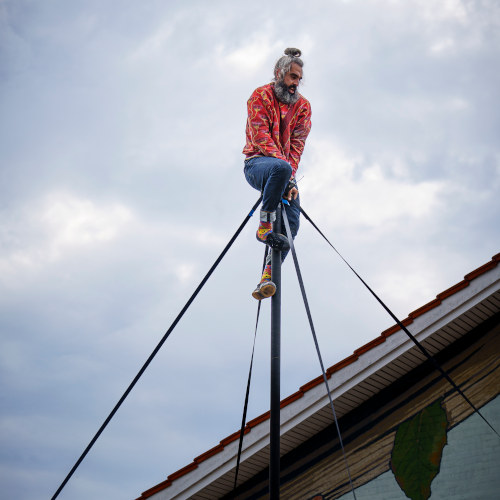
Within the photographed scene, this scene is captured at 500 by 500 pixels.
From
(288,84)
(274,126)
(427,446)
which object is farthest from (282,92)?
(427,446)

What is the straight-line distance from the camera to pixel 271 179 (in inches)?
171

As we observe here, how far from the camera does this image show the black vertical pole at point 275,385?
3610mm

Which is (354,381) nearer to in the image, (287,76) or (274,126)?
(274,126)

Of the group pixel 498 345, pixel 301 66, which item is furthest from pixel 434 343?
pixel 301 66

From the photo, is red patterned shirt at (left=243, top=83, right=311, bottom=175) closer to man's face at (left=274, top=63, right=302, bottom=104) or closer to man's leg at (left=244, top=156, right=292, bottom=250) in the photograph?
man's face at (left=274, top=63, right=302, bottom=104)

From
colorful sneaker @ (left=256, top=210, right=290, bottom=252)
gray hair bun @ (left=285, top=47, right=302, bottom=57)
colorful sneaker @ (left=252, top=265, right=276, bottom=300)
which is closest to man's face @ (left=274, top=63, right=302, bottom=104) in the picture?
gray hair bun @ (left=285, top=47, right=302, bottom=57)

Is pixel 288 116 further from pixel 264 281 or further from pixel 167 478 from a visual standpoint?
pixel 167 478

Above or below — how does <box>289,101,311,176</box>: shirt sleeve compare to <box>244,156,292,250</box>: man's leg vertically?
above

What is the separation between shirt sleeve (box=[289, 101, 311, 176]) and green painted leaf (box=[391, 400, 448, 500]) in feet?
9.87

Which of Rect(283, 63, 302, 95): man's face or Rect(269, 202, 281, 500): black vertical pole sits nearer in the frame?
Rect(269, 202, 281, 500): black vertical pole

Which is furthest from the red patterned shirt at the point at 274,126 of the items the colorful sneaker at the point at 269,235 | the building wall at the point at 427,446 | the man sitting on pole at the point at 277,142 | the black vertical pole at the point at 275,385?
the building wall at the point at 427,446

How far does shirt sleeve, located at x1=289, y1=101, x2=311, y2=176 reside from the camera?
16.5 feet

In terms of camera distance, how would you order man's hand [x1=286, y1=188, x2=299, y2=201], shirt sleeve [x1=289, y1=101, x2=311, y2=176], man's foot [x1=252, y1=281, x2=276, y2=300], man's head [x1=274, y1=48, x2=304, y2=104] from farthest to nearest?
shirt sleeve [x1=289, y1=101, x2=311, y2=176] < man's head [x1=274, y1=48, x2=304, y2=104] < man's hand [x1=286, y1=188, x2=299, y2=201] < man's foot [x1=252, y1=281, x2=276, y2=300]

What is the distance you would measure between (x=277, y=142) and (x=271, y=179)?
584 millimetres
